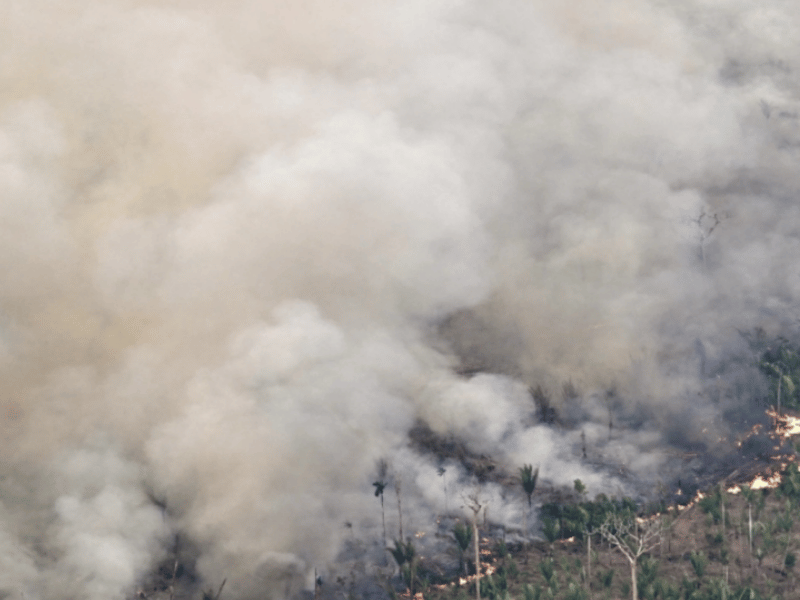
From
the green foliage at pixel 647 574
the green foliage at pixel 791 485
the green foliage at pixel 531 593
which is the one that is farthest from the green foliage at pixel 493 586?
the green foliage at pixel 791 485

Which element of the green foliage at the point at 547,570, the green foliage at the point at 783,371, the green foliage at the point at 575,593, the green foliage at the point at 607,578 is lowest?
the green foliage at the point at 575,593

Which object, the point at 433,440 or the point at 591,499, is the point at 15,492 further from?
the point at 591,499

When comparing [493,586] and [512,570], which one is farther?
[512,570]

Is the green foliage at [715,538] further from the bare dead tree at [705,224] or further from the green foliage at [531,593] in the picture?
the bare dead tree at [705,224]

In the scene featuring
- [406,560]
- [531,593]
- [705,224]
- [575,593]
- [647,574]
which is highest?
[705,224]

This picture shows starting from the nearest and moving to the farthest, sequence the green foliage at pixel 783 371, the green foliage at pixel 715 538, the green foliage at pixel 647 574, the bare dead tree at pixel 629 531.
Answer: the green foliage at pixel 647 574, the bare dead tree at pixel 629 531, the green foliage at pixel 715 538, the green foliage at pixel 783 371

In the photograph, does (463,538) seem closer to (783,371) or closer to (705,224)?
(783,371)

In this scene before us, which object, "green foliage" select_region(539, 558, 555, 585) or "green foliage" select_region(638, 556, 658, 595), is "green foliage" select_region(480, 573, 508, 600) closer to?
"green foliage" select_region(539, 558, 555, 585)

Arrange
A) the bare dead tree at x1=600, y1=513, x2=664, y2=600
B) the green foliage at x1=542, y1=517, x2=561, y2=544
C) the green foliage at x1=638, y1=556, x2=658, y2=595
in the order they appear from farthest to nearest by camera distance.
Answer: the green foliage at x1=542, y1=517, x2=561, y2=544, the bare dead tree at x1=600, y1=513, x2=664, y2=600, the green foliage at x1=638, y1=556, x2=658, y2=595

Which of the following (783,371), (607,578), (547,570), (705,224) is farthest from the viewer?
(705,224)

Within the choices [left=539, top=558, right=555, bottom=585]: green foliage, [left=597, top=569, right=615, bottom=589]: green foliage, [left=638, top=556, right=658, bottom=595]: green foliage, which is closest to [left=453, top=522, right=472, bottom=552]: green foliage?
[left=539, top=558, right=555, bottom=585]: green foliage

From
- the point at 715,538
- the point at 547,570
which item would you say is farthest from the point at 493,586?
the point at 715,538
